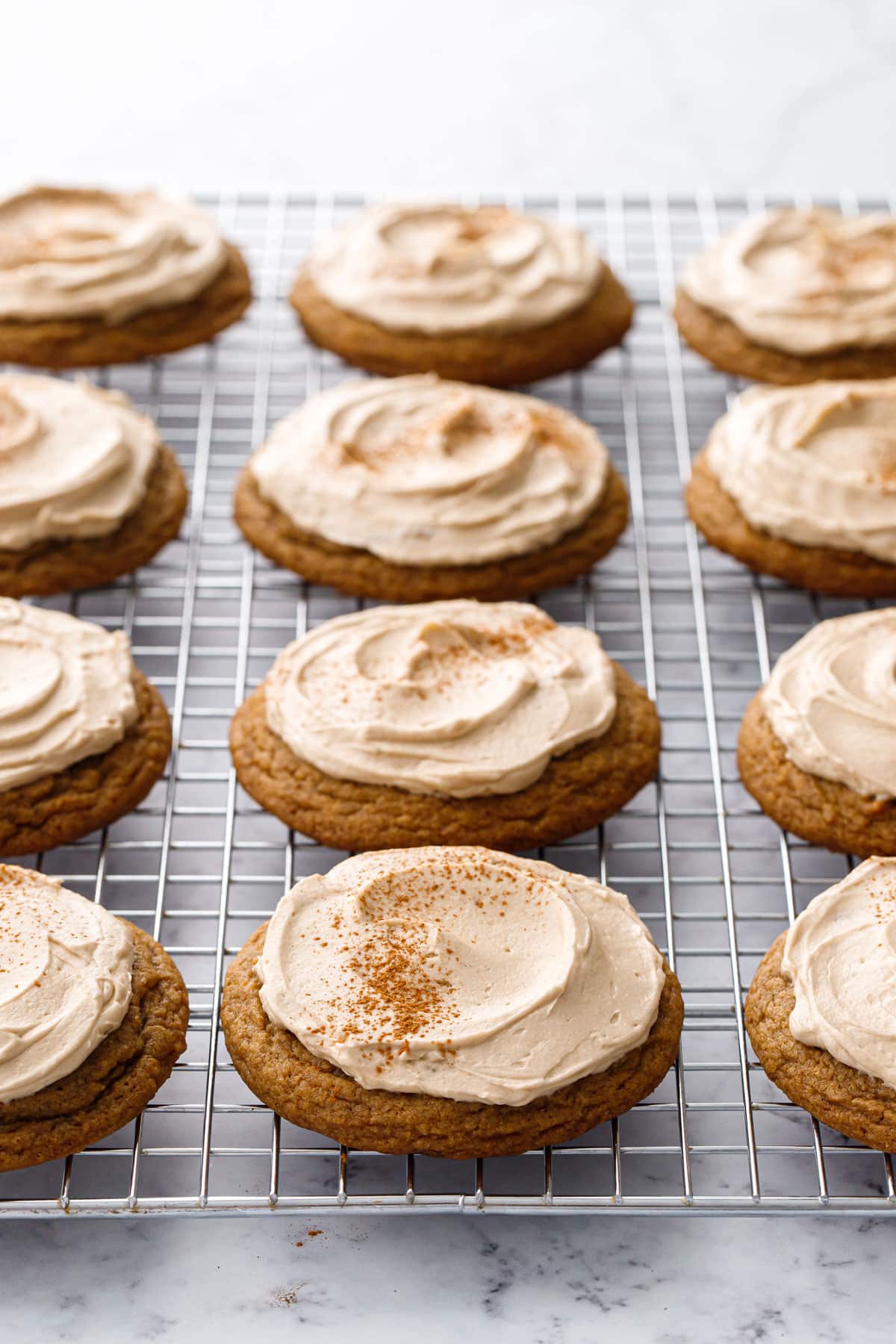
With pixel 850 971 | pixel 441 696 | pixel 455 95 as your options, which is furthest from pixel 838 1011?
pixel 455 95

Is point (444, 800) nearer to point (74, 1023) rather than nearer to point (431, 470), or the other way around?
point (74, 1023)

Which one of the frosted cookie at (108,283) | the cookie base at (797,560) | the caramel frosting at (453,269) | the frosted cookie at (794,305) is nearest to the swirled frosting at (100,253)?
the frosted cookie at (108,283)

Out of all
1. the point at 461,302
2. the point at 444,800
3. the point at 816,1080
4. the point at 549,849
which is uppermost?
the point at 461,302

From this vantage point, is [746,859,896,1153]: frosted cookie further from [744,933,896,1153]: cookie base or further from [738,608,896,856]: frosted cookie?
[738,608,896,856]: frosted cookie

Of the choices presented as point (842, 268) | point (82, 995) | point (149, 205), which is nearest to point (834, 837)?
point (82, 995)

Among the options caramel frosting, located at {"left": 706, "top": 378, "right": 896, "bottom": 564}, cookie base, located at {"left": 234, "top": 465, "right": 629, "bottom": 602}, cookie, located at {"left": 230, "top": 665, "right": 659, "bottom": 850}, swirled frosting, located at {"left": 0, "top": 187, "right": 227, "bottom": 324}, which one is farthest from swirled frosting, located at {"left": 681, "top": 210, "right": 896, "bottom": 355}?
cookie, located at {"left": 230, "top": 665, "right": 659, "bottom": 850}
